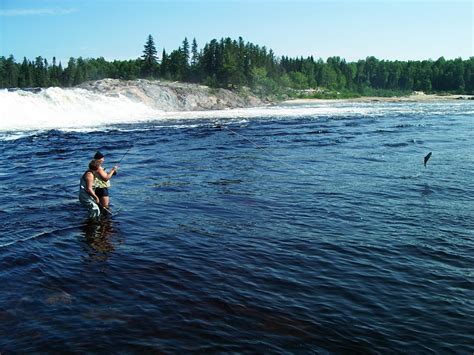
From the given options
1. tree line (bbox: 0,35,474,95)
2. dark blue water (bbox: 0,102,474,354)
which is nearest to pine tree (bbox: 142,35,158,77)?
tree line (bbox: 0,35,474,95)

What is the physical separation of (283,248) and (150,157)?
15.2 m

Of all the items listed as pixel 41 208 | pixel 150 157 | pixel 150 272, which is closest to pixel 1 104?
pixel 150 157

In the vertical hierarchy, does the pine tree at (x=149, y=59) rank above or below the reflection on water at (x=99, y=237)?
above

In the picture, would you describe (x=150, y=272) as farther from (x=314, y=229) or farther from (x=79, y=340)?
(x=314, y=229)

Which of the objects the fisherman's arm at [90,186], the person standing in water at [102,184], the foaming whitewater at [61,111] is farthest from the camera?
the foaming whitewater at [61,111]

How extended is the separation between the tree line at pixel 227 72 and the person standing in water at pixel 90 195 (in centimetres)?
9822

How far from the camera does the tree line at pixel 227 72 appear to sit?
118875 millimetres

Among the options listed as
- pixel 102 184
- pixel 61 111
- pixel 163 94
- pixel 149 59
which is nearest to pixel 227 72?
pixel 149 59

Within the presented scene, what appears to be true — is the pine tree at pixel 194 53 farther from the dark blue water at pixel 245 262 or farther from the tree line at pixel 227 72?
the dark blue water at pixel 245 262

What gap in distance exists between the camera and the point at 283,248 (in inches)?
375

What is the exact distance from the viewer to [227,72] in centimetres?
11331

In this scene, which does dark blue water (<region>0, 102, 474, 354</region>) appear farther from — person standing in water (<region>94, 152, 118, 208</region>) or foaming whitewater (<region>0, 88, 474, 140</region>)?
foaming whitewater (<region>0, 88, 474, 140</region>)

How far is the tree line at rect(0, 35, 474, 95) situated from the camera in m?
119

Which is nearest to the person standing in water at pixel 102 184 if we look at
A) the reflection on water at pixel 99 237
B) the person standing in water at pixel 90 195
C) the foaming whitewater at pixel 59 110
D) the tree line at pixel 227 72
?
the person standing in water at pixel 90 195
